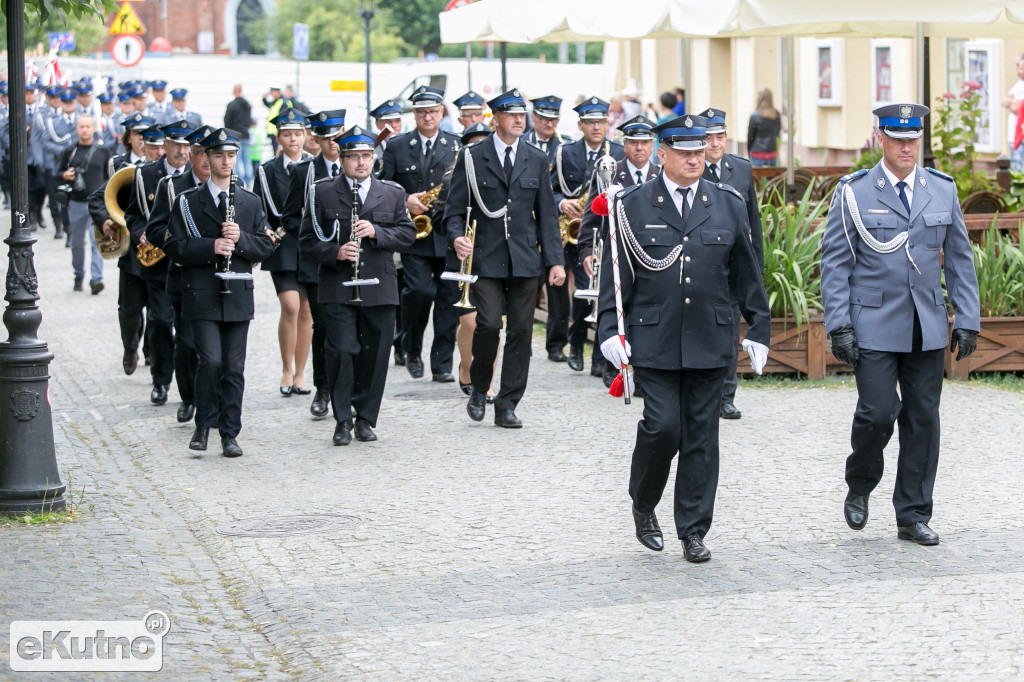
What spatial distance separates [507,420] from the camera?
35.6 feet

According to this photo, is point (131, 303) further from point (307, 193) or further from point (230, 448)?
point (230, 448)

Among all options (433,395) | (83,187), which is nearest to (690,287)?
(433,395)

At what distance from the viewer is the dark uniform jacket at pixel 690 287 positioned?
7.27 metres

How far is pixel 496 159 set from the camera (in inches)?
433

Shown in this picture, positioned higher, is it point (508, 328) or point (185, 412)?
point (508, 328)

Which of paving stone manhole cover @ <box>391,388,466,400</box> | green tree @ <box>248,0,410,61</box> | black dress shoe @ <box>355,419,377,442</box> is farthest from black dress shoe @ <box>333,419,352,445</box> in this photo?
green tree @ <box>248,0,410,61</box>

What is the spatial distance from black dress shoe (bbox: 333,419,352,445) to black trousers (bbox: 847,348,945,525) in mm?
3903

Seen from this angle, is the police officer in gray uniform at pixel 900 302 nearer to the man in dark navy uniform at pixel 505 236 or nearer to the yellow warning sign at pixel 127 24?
the man in dark navy uniform at pixel 505 236

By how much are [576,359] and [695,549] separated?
623 cm

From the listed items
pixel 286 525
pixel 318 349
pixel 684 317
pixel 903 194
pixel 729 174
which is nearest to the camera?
pixel 684 317

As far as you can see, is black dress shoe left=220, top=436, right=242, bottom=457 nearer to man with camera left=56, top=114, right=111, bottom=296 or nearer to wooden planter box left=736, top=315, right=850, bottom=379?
wooden planter box left=736, top=315, right=850, bottom=379

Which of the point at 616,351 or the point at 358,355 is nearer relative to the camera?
the point at 616,351

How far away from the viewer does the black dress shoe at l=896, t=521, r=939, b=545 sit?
7422 mm

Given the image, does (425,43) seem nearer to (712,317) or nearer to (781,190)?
(781,190)
